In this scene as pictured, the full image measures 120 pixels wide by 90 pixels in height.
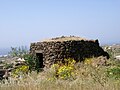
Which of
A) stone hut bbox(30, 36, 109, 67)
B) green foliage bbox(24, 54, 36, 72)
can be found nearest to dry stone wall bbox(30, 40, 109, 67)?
stone hut bbox(30, 36, 109, 67)

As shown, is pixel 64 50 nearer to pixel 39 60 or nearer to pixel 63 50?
pixel 63 50

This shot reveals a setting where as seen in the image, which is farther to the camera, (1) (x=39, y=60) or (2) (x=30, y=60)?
(1) (x=39, y=60)

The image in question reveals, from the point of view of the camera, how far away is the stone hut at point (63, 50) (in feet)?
73.9

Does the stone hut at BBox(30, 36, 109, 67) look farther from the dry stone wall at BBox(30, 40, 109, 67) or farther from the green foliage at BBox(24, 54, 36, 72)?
the green foliage at BBox(24, 54, 36, 72)

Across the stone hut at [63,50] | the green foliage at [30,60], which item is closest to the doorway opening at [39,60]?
the stone hut at [63,50]

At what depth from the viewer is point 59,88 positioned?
759 centimetres

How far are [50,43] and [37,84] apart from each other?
14.8 metres

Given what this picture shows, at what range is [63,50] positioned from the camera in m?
22.4

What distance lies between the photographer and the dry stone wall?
2252cm

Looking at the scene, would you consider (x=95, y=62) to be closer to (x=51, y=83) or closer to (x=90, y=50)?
(x=90, y=50)

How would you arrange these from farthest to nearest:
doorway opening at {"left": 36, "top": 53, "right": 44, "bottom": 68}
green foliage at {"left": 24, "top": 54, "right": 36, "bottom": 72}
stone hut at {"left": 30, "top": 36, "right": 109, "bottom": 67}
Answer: doorway opening at {"left": 36, "top": 53, "right": 44, "bottom": 68} → stone hut at {"left": 30, "top": 36, "right": 109, "bottom": 67} → green foliage at {"left": 24, "top": 54, "right": 36, "bottom": 72}

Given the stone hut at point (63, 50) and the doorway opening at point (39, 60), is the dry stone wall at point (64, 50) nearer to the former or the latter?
the stone hut at point (63, 50)

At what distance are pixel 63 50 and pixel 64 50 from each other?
69mm

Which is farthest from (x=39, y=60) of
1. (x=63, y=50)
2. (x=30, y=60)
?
(x=63, y=50)
